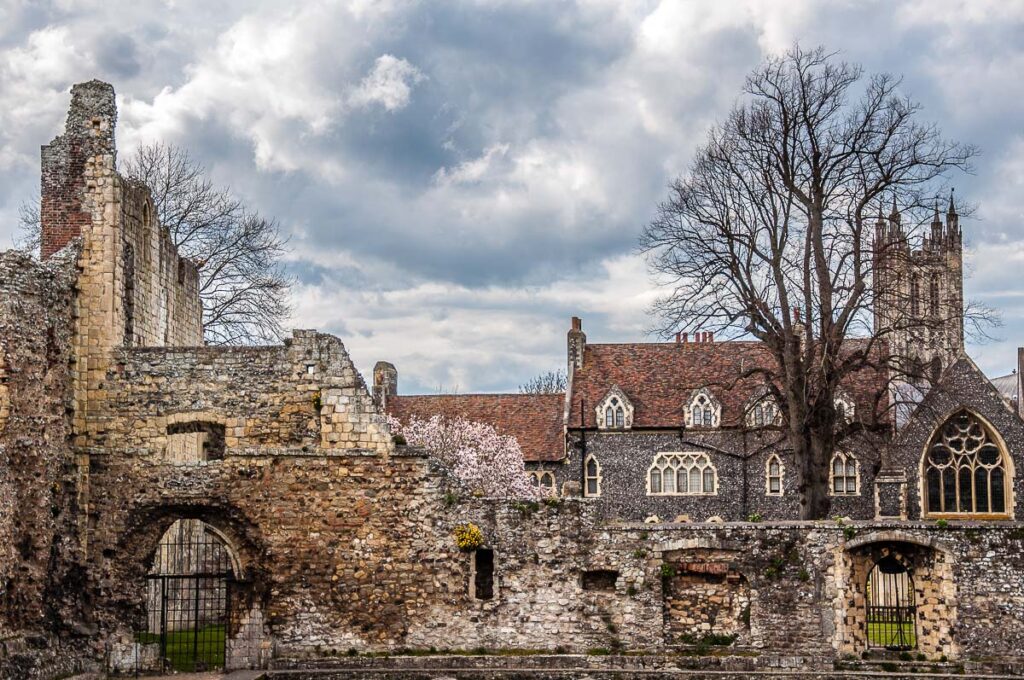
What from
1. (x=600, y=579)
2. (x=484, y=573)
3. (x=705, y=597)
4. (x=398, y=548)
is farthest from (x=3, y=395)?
(x=705, y=597)

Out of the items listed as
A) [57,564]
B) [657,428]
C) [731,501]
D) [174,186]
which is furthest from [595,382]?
[57,564]

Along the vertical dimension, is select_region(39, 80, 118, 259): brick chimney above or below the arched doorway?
A: above

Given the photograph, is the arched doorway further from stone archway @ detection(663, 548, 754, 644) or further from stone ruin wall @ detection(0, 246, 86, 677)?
stone archway @ detection(663, 548, 754, 644)

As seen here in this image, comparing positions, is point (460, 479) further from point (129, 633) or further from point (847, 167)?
point (847, 167)

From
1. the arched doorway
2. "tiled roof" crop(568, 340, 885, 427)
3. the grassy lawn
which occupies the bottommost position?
the grassy lawn

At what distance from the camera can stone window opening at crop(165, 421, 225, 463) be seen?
71.5 ft

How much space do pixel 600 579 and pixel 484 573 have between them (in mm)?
2064

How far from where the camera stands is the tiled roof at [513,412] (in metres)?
45.3

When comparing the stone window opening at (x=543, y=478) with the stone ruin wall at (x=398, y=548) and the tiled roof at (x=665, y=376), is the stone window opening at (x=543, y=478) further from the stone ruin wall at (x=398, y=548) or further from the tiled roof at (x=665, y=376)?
the stone ruin wall at (x=398, y=548)

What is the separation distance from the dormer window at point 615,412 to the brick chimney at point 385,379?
9874 mm

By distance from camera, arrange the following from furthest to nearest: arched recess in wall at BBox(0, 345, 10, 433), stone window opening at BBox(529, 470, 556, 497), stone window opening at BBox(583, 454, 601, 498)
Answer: stone window opening at BBox(529, 470, 556, 497) < stone window opening at BBox(583, 454, 601, 498) < arched recess in wall at BBox(0, 345, 10, 433)

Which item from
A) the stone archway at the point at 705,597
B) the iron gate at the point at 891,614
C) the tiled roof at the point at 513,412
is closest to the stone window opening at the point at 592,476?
the tiled roof at the point at 513,412

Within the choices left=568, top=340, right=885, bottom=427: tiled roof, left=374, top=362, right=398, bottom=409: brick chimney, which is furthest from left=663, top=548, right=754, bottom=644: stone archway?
left=374, top=362, right=398, bottom=409: brick chimney

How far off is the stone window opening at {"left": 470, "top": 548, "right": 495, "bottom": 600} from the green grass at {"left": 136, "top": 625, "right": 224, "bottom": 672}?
468cm
